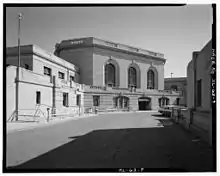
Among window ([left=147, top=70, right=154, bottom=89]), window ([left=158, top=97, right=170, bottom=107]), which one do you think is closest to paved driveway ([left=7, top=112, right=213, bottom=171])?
window ([left=158, top=97, right=170, bottom=107])

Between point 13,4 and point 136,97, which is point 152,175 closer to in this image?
point 13,4

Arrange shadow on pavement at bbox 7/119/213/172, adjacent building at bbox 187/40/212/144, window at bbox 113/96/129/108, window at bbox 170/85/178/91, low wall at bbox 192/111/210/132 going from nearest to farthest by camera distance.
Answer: shadow on pavement at bbox 7/119/213/172
low wall at bbox 192/111/210/132
adjacent building at bbox 187/40/212/144
window at bbox 113/96/129/108
window at bbox 170/85/178/91

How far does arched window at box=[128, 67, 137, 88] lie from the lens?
101ft

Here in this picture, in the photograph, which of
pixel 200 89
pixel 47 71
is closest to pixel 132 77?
pixel 47 71

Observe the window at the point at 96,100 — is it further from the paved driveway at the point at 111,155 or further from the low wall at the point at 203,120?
the paved driveway at the point at 111,155

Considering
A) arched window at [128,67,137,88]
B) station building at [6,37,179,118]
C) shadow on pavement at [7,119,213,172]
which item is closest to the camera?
shadow on pavement at [7,119,213,172]

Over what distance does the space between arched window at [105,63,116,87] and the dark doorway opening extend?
559 centimetres

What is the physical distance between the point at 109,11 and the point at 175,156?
4151 mm

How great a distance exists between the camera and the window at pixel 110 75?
2845 cm

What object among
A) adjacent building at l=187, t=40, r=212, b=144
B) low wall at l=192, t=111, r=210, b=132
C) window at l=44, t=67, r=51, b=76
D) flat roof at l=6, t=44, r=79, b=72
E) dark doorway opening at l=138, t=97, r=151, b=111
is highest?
flat roof at l=6, t=44, r=79, b=72

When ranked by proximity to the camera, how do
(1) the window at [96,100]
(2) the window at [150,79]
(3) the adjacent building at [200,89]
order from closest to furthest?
(3) the adjacent building at [200,89]
(1) the window at [96,100]
(2) the window at [150,79]

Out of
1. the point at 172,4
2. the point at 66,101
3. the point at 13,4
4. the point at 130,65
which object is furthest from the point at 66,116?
the point at 130,65

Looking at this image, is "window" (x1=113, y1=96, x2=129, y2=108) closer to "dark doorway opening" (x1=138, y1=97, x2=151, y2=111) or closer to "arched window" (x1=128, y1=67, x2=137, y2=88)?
"dark doorway opening" (x1=138, y1=97, x2=151, y2=111)

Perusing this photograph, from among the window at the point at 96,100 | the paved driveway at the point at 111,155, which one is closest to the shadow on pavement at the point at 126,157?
the paved driveway at the point at 111,155
